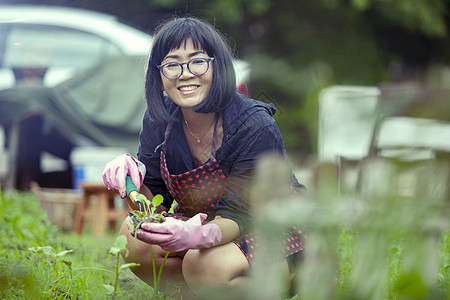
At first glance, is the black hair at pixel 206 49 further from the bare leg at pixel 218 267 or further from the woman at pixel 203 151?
the bare leg at pixel 218 267

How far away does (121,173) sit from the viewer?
1506 millimetres

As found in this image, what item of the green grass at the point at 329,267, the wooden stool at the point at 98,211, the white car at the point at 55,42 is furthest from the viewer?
the white car at the point at 55,42

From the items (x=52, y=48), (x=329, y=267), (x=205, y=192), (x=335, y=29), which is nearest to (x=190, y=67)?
(x=205, y=192)

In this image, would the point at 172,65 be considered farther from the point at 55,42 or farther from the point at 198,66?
the point at 55,42

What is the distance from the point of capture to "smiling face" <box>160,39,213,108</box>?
1489 mm

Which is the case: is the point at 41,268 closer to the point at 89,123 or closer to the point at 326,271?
the point at 326,271

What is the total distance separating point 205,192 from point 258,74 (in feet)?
2.28

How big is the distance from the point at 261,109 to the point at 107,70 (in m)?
3.64

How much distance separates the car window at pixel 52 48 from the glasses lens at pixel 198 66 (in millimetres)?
3529

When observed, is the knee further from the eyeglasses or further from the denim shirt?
the eyeglasses

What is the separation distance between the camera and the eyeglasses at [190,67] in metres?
1.49

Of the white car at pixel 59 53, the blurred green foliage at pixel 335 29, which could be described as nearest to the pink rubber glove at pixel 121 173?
the white car at pixel 59 53

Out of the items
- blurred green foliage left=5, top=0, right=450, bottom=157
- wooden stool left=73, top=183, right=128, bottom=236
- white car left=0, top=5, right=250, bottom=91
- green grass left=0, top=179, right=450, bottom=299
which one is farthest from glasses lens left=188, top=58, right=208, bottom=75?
blurred green foliage left=5, top=0, right=450, bottom=157

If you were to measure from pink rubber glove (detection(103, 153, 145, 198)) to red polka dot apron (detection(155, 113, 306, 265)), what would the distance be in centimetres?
10
